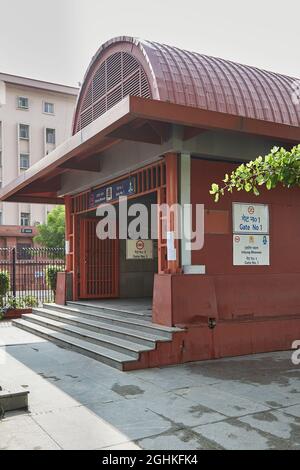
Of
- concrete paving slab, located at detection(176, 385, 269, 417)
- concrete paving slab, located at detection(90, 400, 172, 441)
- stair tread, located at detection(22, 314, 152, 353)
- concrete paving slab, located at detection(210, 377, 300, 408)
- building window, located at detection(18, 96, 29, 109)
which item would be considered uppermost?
building window, located at detection(18, 96, 29, 109)

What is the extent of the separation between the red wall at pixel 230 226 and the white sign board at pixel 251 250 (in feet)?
0.26

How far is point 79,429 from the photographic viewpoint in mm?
4711

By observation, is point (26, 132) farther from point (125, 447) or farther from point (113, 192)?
point (125, 447)

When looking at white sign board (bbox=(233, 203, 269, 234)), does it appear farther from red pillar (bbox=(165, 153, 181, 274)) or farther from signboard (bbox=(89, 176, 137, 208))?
signboard (bbox=(89, 176, 137, 208))

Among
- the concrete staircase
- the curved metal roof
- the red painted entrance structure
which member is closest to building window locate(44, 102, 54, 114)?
the curved metal roof

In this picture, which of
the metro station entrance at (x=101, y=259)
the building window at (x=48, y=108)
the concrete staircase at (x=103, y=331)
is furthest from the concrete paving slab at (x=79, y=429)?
the building window at (x=48, y=108)

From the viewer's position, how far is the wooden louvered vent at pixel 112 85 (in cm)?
890

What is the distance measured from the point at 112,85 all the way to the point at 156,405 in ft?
22.4

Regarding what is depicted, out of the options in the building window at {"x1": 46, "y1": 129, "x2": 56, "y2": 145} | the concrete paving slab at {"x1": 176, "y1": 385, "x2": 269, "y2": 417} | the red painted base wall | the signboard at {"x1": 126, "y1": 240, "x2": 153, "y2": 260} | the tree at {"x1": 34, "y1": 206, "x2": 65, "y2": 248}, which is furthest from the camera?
the building window at {"x1": 46, "y1": 129, "x2": 56, "y2": 145}

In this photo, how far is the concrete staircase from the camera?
7.46m

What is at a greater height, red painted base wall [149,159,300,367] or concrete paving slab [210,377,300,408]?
red painted base wall [149,159,300,367]

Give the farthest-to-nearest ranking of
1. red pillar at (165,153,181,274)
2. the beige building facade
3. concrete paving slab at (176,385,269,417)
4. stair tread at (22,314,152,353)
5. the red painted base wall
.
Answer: the beige building facade < red pillar at (165,153,181,274) < the red painted base wall < stair tread at (22,314,152,353) < concrete paving slab at (176,385,269,417)

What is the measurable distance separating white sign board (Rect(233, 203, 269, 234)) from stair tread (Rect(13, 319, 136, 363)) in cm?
313

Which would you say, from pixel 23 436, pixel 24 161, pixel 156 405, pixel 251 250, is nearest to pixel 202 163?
pixel 251 250
